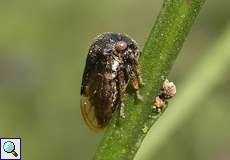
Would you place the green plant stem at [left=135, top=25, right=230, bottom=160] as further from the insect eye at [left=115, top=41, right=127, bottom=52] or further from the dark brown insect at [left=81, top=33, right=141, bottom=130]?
the insect eye at [left=115, top=41, right=127, bottom=52]

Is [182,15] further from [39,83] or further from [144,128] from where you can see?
[39,83]

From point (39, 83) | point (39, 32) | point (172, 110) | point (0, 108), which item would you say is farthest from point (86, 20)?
point (172, 110)

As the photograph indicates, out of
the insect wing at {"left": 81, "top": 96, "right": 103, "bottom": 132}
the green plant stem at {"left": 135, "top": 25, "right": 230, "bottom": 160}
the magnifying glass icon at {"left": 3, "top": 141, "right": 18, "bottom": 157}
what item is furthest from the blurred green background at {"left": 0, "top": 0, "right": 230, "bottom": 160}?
the insect wing at {"left": 81, "top": 96, "right": 103, "bottom": 132}

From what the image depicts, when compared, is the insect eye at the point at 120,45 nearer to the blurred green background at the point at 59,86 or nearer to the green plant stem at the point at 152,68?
the green plant stem at the point at 152,68

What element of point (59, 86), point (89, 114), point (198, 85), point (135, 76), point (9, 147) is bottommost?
point (59, 86)

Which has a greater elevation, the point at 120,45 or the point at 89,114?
the point at 120,45

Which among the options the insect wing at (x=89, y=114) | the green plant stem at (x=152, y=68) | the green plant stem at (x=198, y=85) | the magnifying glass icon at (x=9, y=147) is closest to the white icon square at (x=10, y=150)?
the magnifying glass icon at (x=9, y=147)

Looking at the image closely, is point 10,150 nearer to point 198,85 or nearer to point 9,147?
point 9,147

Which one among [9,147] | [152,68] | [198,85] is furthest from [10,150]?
[152,68]
